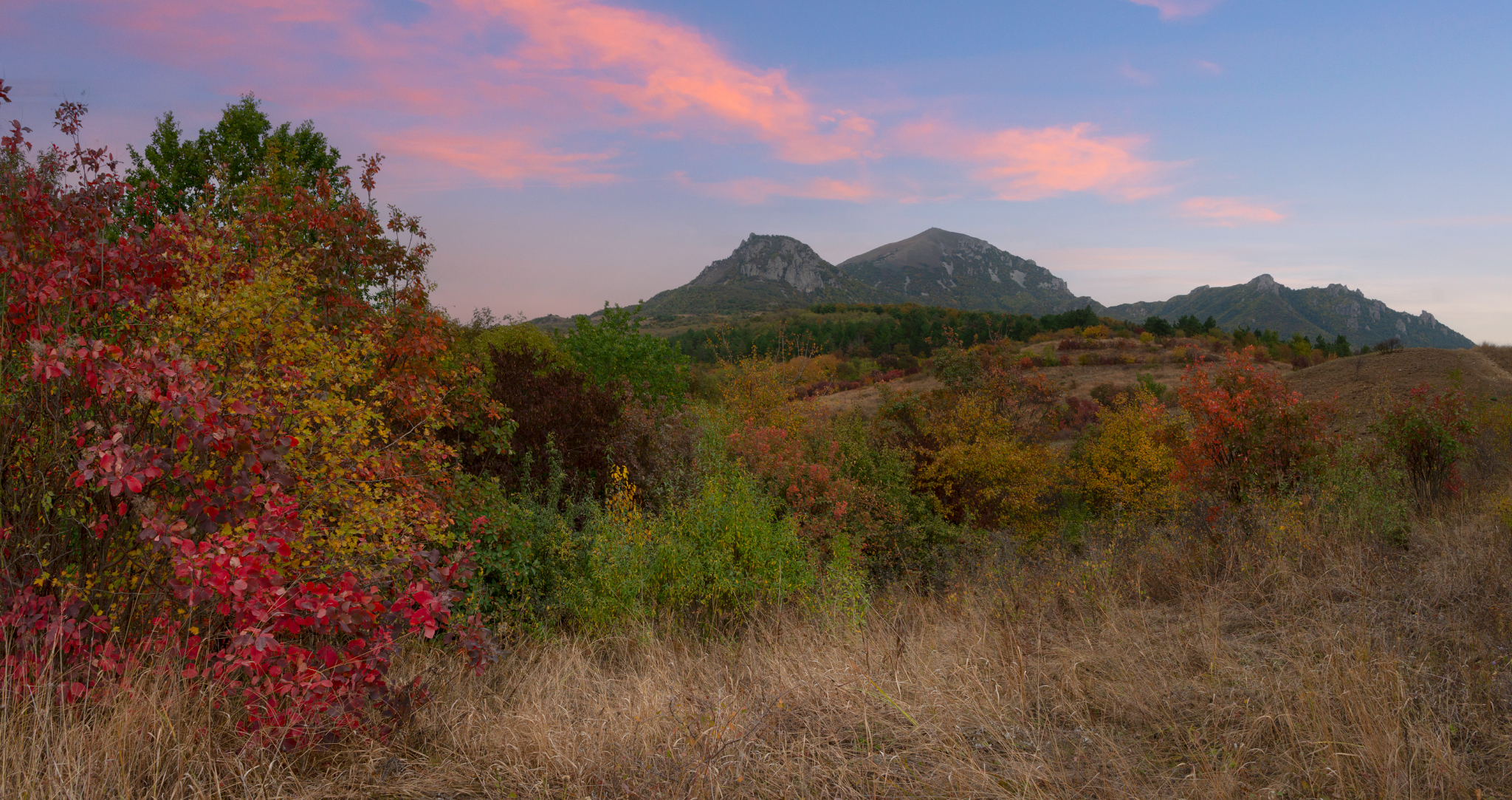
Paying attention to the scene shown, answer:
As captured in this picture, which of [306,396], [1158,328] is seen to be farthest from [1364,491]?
[1158,328]

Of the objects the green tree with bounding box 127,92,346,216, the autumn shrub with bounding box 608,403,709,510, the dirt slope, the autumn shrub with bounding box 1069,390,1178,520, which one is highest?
the green tree with bounding box 127,92,346,216

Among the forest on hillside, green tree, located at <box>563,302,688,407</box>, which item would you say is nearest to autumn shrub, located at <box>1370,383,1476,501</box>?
the forest on hillside

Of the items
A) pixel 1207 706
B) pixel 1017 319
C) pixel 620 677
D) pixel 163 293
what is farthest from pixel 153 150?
pixel 1017 319

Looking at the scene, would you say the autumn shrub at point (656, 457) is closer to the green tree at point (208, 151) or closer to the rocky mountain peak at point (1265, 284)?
the green tree at point (208, 151)

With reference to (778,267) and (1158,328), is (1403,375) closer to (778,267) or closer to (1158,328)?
(1158,328)

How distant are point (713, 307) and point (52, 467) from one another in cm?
10467

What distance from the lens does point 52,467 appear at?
11.3 ft

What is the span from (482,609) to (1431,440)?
525 inches

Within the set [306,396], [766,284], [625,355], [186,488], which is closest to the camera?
[186,488]

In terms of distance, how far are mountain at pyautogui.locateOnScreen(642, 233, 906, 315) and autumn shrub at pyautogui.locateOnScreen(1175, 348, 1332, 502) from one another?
286 feet

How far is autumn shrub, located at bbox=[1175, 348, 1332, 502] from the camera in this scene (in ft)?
33.2

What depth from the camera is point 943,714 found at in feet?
11.9

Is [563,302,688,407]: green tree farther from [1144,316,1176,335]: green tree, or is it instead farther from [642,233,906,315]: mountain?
[642,233,906,315]: mountain

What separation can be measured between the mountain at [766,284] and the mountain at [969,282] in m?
9.44
